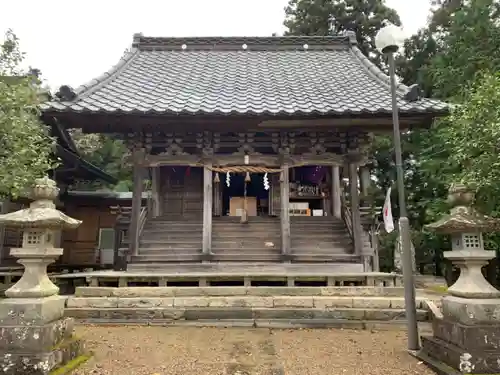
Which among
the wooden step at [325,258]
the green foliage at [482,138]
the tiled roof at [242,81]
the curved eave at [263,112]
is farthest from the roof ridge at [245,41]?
the green foliage at [482,138]

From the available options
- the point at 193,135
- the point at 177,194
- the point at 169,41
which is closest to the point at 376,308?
the point at 193,135

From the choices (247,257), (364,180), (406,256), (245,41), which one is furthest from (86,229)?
(406,256)

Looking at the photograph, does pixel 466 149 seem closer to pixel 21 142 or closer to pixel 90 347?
pixel 90 347

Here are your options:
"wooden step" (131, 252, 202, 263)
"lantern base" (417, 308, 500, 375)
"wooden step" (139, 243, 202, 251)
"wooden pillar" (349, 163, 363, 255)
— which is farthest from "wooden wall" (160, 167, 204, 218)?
"lantern base" (417, 308, 500, 375)

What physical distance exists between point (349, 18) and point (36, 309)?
2571cm

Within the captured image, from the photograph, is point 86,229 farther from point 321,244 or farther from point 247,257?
point 321,244

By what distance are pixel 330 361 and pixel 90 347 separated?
347 cm

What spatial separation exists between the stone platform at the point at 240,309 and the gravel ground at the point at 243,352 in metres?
0.31

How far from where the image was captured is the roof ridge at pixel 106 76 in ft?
31.9

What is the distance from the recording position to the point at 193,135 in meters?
10.1

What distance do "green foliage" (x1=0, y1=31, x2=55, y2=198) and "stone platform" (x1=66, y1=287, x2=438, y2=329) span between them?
259cm

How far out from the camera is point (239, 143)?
10.2m

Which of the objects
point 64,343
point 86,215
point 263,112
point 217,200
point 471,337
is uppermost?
point 263,112

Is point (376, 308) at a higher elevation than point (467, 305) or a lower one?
lower
